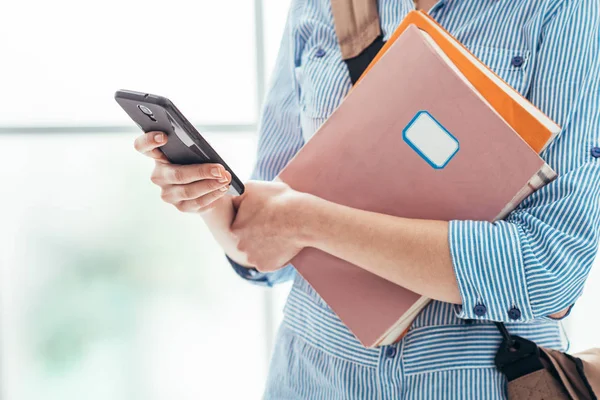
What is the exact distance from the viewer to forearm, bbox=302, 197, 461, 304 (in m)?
0.66

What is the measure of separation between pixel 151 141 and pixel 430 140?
36 centimetres

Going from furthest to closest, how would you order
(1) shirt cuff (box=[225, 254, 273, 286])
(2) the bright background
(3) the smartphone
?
(2) the bright background
(1) shirt cuff (box=[225, 254, 273, 286])
(3) the smartphone

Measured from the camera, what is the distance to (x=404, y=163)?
701 mm

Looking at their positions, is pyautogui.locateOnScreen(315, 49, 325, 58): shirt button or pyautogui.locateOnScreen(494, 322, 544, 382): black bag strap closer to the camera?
pyautogui.locateOnScreen(494, 322, 544, 382): black bag strap

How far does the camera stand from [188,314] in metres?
2.04

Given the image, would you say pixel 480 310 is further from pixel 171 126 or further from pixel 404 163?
pixel 171 126

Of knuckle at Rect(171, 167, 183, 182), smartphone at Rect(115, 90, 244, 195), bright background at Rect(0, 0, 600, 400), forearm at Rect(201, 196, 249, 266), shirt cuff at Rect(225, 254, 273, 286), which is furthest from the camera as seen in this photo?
bright background at Rect(0, 0, 600, 400)

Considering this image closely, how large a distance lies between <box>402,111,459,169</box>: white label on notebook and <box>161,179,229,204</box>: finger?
26 centimetres

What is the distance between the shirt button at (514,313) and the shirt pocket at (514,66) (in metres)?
0.28

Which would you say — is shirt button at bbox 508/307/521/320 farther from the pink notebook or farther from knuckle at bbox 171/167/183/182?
knuckle at bbox 171/167/183/182

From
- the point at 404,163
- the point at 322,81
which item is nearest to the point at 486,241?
the point at 404,163

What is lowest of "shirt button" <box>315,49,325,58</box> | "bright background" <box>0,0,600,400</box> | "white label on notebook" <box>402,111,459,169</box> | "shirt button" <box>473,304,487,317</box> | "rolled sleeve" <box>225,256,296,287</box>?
"bright background" <box>0,0,600,400</box>

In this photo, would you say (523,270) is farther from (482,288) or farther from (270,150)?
(270,150)

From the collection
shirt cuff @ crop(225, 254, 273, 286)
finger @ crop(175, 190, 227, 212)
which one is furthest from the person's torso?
finger @ crop(175, 190, 227, 212)
